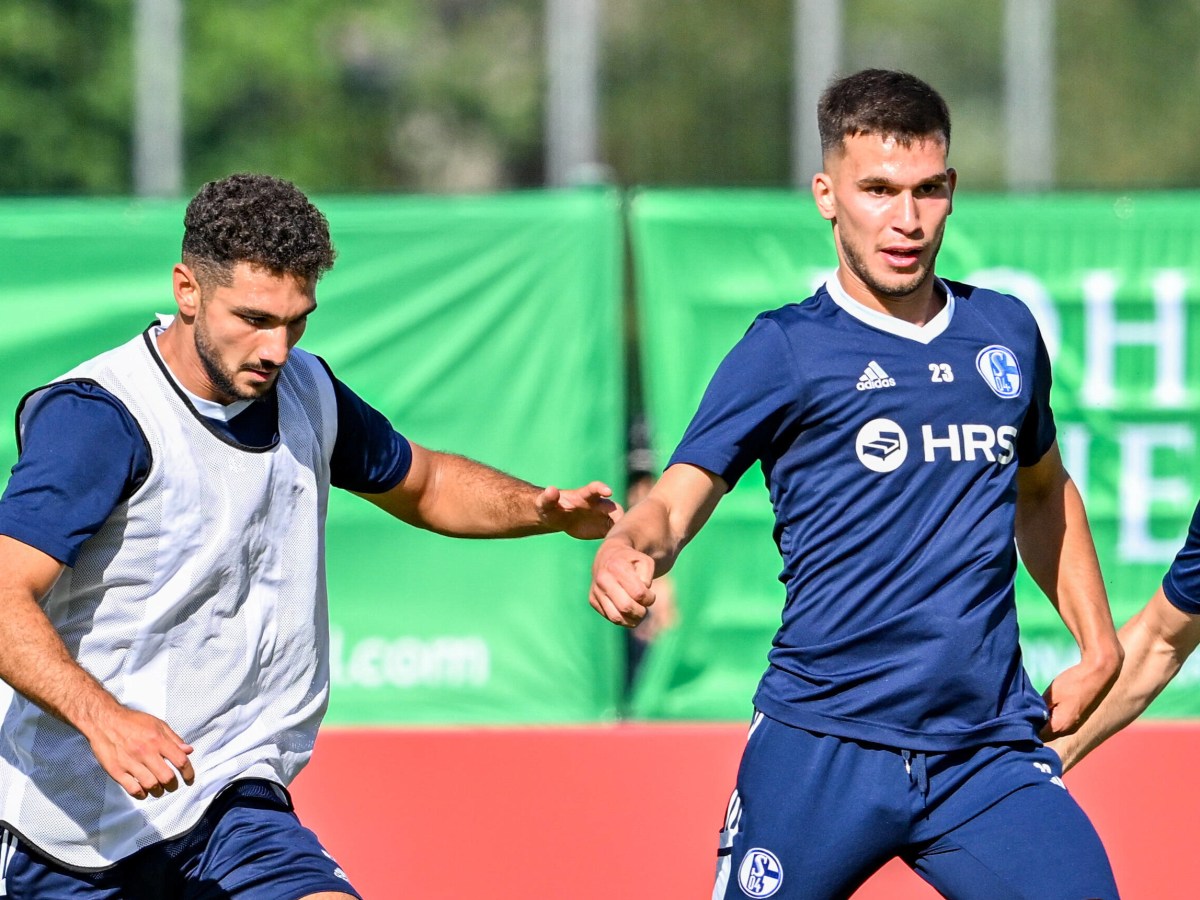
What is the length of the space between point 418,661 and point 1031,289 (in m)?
3.08

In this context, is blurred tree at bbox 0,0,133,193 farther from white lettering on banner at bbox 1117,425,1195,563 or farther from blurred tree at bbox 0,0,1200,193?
white lettering on banner at bbox 1117,425,1195,563

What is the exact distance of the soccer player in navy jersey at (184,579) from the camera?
3439 millimetres

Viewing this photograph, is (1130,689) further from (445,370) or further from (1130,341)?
(445,370)

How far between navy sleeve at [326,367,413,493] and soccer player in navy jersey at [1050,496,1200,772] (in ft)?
5.64

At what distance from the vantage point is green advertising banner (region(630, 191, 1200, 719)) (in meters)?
7.43

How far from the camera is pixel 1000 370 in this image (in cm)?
363

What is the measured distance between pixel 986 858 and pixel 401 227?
4.81 meters

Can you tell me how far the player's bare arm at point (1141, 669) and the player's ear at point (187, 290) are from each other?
2219mm

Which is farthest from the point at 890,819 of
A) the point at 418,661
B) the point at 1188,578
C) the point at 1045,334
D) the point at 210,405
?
the point at 1045,334

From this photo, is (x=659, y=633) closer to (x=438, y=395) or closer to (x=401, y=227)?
(x=438, y=395)

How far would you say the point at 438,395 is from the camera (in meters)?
7.52

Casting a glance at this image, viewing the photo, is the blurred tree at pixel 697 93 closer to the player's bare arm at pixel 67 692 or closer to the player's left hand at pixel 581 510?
the player's left hand at pixel 581 510

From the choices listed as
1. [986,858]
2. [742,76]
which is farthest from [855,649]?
[742,76]

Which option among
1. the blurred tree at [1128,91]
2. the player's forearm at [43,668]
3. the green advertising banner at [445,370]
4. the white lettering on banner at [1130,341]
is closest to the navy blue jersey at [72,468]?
the player's forearm at [43,668]
